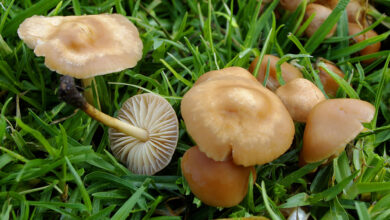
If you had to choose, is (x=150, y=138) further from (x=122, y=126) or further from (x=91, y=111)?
(x=91, y=111)

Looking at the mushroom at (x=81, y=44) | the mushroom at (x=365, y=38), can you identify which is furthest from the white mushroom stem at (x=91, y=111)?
the mushroom at (x=365, y=38)

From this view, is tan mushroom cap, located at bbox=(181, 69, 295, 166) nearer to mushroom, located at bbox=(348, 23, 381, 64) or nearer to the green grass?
the green grass

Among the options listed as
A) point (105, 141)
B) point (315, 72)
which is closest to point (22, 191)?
point (105, 141)

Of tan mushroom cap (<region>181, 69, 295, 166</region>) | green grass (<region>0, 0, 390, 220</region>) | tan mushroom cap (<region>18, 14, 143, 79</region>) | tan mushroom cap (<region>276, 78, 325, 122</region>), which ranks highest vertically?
tan mushroom cap (<region>18, 14, 143, 79</region>)

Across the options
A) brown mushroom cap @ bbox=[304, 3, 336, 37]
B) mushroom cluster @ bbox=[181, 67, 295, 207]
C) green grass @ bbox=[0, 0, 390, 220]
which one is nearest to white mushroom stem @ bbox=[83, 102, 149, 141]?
green grass @ bbox=[0, 0, 390, 220]

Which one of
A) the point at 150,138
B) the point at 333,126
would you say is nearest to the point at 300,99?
the point at 333,126

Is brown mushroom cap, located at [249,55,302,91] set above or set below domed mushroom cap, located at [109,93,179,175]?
above

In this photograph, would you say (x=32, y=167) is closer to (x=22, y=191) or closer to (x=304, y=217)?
(x=22, y=191)

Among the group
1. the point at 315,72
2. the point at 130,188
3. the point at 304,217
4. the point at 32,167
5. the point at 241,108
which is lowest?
the point at 304,217
